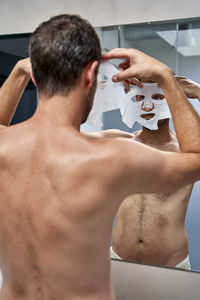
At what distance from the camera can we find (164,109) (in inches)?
47.4

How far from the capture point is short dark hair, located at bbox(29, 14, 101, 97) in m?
0.62

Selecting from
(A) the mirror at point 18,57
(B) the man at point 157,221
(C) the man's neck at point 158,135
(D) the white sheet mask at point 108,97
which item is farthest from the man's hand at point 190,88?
(A) the mirror at point 18,57

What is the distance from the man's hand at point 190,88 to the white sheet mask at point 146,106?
0.09 metres

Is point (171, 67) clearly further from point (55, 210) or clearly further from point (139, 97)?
point (55, 210)

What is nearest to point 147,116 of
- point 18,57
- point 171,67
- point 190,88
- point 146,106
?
point 146,106

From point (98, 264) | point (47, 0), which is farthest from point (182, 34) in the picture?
point (98, 264)

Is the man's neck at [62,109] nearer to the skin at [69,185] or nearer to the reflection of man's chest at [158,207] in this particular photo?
the skin at [69,185]

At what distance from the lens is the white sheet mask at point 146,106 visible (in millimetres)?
1157

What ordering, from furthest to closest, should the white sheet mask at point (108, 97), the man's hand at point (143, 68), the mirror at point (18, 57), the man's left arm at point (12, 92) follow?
1. the mirror at point (18, 57)
2. the white sheet mask at point (108, 97)
3. the man's left arm at point (12, 92)
4. the man's hand at point (143, 68)

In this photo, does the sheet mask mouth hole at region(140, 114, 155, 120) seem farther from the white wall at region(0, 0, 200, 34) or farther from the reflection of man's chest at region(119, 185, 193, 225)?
the white wall at region(0, 0, 200, 34)

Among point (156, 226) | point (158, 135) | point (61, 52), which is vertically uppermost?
point (61, 52)

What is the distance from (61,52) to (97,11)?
1.09 m

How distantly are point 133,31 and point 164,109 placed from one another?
1.60 ft

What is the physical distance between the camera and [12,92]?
0.91m
